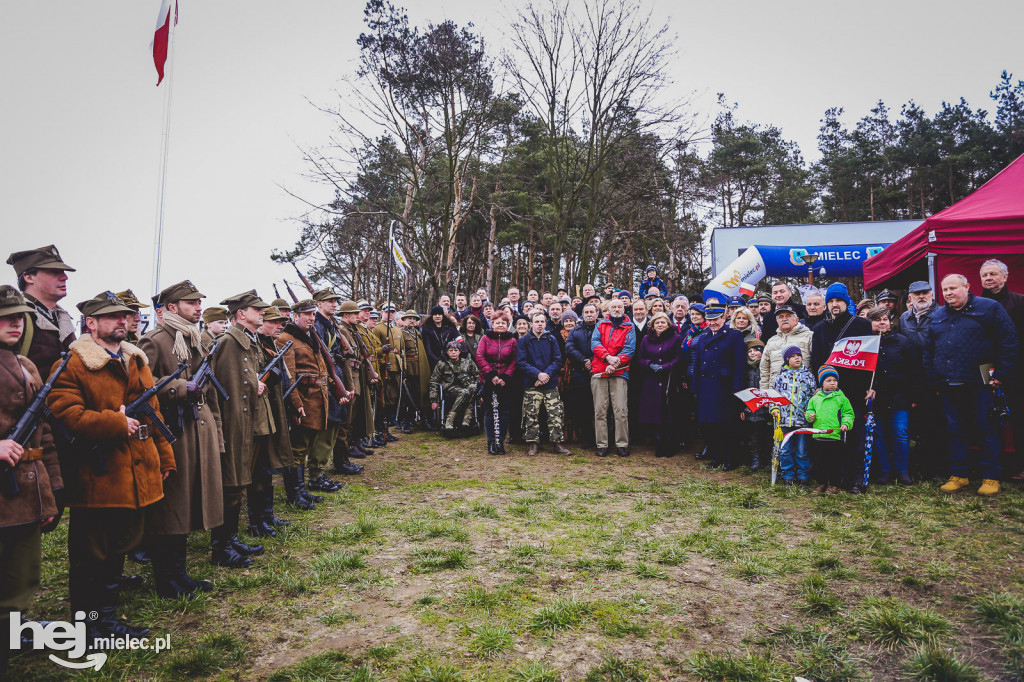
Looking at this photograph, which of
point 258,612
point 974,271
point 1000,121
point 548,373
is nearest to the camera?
point 258,612

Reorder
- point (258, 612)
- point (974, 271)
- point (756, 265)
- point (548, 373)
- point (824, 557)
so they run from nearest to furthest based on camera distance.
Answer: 1. point (258, 612)
2. point (824, 557)
3. point (974, 271)
4. point (548, 373)
5. point (756, 265)

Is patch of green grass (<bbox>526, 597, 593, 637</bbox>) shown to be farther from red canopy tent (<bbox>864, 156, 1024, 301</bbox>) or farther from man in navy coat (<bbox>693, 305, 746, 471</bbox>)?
red canopy tent (<bbox>864, 156, 1024, 301</bbox>)

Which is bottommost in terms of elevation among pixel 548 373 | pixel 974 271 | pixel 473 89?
pixel 548 373

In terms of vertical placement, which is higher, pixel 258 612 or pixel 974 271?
pixel 974 271

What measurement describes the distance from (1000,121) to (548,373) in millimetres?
34408

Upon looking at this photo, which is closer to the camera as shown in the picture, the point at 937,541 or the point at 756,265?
the point at 937,541

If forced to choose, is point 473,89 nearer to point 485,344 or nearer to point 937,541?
point 485,344

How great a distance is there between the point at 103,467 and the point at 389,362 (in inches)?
277

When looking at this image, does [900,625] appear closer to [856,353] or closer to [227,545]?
[856,353]

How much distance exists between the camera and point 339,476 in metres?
7.70

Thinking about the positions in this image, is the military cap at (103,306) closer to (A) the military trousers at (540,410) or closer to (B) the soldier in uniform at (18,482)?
(B) the soldier in uniform at (18,482)

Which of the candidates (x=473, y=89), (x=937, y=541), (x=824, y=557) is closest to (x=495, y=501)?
(x=824, y=557)

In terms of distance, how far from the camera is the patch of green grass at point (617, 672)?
288 cm

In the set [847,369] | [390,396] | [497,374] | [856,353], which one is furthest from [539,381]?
[856,353]
